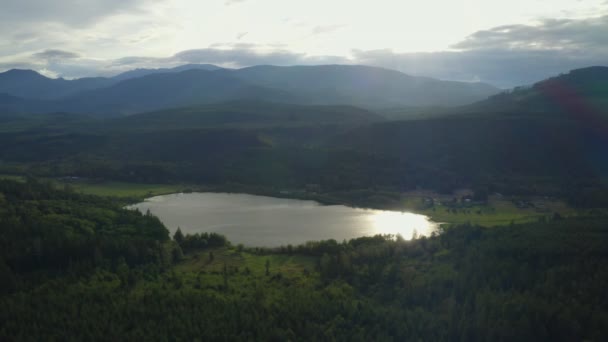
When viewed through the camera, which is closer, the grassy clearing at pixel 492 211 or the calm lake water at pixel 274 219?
the calm lake water at pixel 274 219

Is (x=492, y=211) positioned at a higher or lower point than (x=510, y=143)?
lower

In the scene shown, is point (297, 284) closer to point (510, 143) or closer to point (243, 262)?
point (243, 262)

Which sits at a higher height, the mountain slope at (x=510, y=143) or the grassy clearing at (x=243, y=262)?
the mountain slope at (x=510, y=143)

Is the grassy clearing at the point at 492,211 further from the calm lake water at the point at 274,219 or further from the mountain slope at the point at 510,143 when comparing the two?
the mountain slope at the point at 510,143

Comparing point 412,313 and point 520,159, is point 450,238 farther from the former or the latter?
point 520,159

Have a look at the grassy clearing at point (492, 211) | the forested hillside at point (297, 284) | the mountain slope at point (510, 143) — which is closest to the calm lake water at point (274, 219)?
the grassy clearing at point (492, 211)

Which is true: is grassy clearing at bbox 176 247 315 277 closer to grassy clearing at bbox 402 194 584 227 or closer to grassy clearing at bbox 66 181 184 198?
grassy clearing at bbox 402 194 584 227

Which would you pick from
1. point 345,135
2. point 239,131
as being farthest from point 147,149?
point 345,135

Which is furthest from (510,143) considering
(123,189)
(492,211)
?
(123,189)

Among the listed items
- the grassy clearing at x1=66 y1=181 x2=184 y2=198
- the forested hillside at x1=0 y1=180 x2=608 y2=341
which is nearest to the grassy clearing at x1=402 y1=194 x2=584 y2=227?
the forested hillside at x1=0 y1=180 x2=608 y2=341
